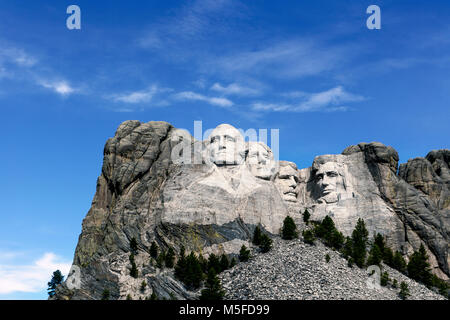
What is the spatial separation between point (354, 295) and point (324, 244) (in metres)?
9.71

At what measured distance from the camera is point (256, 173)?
266 feet

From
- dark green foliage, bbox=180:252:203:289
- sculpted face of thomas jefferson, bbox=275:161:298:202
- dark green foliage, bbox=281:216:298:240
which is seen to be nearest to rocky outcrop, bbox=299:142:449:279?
sculpted face of thomas jefferson, bbox=275:161:298:202

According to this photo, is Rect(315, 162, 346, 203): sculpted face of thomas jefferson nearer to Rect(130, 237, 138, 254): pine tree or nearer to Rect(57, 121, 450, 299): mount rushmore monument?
Rect(57, 121, 450, 299): mount rushmore monument

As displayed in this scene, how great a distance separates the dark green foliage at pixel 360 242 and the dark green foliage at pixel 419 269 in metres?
4.36

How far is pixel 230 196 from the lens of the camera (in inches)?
3012

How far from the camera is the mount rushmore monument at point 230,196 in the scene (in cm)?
7362

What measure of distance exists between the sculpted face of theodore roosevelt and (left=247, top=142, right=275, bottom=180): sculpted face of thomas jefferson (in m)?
1.30

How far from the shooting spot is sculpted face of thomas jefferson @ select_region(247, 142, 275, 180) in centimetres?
8144

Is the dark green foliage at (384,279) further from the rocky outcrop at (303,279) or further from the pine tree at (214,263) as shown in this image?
the pine tree at (214,263)

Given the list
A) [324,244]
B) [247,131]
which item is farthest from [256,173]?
[324,244]

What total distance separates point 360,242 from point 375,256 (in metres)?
2.28

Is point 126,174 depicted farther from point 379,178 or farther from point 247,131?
point 379,178
